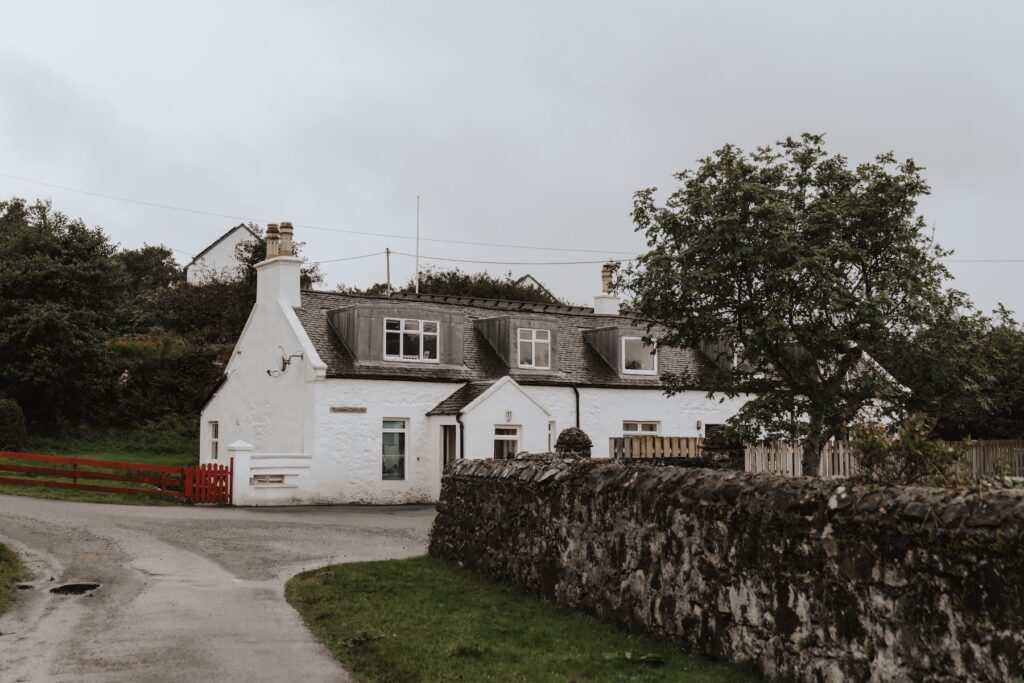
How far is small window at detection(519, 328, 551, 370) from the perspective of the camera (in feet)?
112

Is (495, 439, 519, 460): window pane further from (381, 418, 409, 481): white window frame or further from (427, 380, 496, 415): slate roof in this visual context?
(381, 418, 409, 481): white window frame

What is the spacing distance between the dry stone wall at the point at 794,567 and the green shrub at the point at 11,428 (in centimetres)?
2840

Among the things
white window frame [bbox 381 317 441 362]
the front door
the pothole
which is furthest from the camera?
white window frame [bbox 381 317 441 362]

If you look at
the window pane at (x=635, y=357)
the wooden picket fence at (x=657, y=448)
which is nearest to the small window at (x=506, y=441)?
the wooden picket fence at (x=657, y=448)

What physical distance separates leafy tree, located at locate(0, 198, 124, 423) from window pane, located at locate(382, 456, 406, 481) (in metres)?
15.3

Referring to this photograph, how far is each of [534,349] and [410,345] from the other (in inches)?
180

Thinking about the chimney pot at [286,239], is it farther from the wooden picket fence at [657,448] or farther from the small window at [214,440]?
the wooden picket fence at [657,448]

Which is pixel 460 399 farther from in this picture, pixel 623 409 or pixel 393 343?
pixel 623 409

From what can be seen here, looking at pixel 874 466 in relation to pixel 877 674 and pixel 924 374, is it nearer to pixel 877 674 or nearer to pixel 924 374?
pixel 877 674

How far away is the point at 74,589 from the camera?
13430 millimetres

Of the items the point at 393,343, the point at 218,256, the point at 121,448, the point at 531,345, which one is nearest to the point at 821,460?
the point at 531,345

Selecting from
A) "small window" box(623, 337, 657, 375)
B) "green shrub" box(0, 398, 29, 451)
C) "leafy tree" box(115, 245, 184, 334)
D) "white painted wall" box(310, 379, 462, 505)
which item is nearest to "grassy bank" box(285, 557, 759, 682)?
"white painted wall" box(310, 379, 462, 505)

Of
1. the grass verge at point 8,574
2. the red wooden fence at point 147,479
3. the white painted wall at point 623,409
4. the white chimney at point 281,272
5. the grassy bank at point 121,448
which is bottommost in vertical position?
the grass verge at point 8,574

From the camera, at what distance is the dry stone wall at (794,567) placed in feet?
22.2
